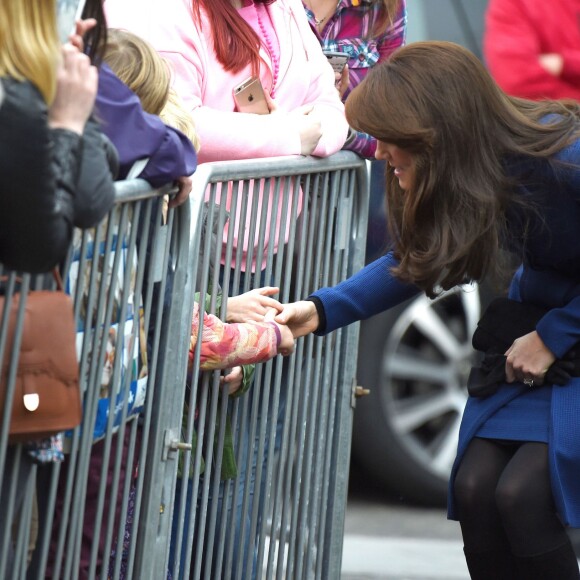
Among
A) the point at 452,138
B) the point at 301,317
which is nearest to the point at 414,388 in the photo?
the point at 301,317

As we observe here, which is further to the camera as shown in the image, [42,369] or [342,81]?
[342,81]

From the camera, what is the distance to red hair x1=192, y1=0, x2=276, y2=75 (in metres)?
3.94

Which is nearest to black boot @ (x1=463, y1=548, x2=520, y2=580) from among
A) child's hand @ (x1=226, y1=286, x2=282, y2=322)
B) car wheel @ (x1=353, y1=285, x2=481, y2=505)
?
child's hand @ (x1=226, y1=286, x2=282, y2=322)

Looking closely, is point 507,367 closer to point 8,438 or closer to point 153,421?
point 153,421

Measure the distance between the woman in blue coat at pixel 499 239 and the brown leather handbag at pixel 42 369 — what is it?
3.99 feet

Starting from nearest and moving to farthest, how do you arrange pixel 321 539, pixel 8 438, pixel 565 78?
pixel 8 438
pixel 321 539
pixel 565 78

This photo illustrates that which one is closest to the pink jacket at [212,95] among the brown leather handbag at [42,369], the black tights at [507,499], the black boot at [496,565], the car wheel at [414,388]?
the black tights at [507,499]

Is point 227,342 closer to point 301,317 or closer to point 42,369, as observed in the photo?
point 301,317

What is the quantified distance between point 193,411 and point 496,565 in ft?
2.89

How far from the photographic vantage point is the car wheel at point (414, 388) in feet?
19.4

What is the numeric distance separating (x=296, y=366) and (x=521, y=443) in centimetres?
65

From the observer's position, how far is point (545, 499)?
3.62m

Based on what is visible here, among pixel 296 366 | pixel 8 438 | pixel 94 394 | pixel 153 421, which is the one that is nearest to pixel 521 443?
pixel 296 366

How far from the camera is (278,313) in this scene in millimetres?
3756
